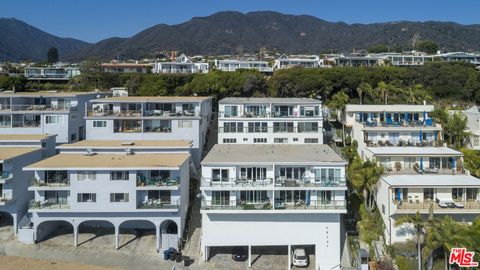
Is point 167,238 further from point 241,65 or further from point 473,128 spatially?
point 241,65

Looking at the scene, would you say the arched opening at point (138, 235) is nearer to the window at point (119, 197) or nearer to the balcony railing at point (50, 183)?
the window at point (119, 197)

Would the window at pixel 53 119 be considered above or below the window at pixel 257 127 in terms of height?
above

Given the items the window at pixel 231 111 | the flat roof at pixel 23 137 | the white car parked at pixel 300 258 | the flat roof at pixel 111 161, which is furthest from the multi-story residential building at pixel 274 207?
the flat roof at pixel 23 137

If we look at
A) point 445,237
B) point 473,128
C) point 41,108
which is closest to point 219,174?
point 445,237

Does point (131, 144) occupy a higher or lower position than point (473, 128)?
lower

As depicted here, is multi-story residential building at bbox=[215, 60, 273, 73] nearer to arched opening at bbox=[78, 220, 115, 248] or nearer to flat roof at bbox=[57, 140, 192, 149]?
flat roof at bbox=[57, 140, 192, 149]

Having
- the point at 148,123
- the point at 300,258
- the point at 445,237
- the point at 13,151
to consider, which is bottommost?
the point at 300,258
